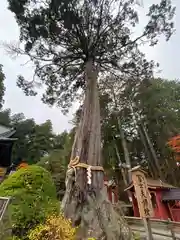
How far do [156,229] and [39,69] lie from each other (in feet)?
25.3

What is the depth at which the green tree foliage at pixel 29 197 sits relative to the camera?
118 inches

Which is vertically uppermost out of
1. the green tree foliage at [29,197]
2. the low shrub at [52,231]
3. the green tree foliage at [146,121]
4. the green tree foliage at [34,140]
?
the green tree foliage at [34,140]

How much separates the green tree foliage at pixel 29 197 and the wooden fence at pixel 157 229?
345 cm

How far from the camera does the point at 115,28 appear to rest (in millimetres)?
9188

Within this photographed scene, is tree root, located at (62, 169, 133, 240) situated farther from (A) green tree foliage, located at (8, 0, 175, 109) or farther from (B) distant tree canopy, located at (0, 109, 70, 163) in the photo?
(B) distant tree canopy, located at (0, 109, 70, 163)

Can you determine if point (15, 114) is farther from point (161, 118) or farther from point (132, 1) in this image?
point (132, 1)

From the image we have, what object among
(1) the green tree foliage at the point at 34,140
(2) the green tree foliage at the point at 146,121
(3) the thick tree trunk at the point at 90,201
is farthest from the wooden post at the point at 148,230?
(1) the green tree foliage at the point at 34,140

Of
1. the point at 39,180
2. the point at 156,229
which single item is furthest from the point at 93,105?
the point at 156,229

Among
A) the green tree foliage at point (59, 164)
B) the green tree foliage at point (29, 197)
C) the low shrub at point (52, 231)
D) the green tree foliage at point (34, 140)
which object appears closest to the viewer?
the low shrub at point (52, 231)

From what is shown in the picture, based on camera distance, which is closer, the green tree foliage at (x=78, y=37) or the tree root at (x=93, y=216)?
the tree root at (x=93, y=216)

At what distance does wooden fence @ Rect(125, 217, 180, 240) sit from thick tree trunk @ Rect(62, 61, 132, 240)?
1.17 metres

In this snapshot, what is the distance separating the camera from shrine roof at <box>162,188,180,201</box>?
38.4 feet

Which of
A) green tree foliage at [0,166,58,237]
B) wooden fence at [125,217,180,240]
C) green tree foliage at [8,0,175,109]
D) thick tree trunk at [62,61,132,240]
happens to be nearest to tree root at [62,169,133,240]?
thick tree trunk at [62,61,132,240]

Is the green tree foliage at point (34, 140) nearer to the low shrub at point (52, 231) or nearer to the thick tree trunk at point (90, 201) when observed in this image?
the thick tree trunk at point (90, 201)
